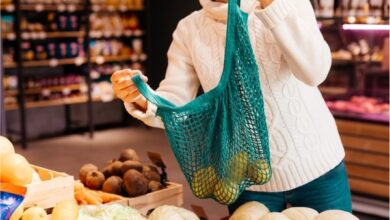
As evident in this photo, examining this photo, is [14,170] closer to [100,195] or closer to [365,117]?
[100,195]

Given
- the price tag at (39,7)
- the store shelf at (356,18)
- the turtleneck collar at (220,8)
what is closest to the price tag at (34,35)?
the price tag at (39,7)

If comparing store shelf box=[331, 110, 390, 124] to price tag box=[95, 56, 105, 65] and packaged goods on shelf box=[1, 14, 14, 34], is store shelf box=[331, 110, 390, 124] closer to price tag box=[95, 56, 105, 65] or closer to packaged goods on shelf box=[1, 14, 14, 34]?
price tag box=[95, 56, 105, 65]

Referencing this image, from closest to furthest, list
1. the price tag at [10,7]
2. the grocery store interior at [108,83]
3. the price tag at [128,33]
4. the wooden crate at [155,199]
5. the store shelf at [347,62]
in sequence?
the wooden crate at [155,199] → the grocery store interior at [108,83] → the store shelf at [347,62] → the price tag at [10,7] → the price tag at [128,33]

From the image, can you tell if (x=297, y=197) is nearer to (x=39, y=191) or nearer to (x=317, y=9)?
Result: (x=39, y=191)

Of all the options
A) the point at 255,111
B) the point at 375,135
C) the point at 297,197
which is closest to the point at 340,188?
the point at 297,197

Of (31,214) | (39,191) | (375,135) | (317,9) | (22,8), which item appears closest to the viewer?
(31,214)

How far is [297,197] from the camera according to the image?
206 cm

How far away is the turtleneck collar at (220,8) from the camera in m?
1.94

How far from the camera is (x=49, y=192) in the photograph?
79.1 inches

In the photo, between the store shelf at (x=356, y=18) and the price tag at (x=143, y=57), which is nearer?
the store shelf at (x=356, y=18)

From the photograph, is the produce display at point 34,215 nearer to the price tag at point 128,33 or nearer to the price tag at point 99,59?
the price tag at point 99,59

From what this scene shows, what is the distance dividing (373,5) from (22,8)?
14.3 feet

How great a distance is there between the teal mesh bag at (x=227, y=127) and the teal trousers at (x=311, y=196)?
187 millimetres

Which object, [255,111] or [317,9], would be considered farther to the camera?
[317,9]
